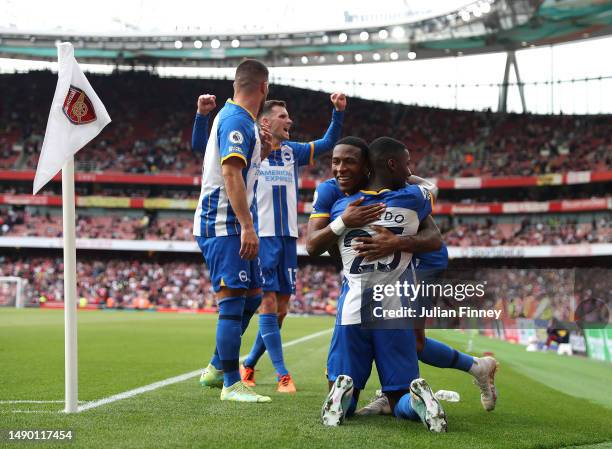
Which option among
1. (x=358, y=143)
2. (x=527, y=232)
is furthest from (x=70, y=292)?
(x=527, y=232)

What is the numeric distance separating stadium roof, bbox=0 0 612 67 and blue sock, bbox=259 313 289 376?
1145 inches

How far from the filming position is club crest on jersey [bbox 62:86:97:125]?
4129 millimetres

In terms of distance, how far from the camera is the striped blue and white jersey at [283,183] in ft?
20.8

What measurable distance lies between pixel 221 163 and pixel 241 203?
332mm

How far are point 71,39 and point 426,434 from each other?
1636 inches

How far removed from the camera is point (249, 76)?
5.06 m

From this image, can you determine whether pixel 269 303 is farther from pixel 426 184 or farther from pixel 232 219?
pixel 426 184

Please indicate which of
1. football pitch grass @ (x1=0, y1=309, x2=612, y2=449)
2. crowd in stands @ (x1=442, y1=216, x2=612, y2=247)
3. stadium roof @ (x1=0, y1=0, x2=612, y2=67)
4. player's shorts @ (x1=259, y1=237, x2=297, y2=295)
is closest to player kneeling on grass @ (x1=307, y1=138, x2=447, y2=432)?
football pitch grass @ (x1=0, y1=309, x2=612, y2=449)

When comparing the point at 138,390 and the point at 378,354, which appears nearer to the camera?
the point at 378,354

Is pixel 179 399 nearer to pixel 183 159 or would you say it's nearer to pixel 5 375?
pixel 5 375

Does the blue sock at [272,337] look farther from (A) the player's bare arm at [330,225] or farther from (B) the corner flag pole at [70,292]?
(B) the corner flag pole at [70,292]

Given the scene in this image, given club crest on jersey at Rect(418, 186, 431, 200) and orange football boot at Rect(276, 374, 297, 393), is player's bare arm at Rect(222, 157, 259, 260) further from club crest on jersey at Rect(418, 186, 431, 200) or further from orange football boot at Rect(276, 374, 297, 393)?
orange football boot at Rect(276, 374, 297, 393)

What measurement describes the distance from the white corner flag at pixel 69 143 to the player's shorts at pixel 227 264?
0.95 metres

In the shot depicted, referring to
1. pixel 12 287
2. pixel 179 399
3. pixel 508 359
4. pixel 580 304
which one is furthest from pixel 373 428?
pixel 12 287
